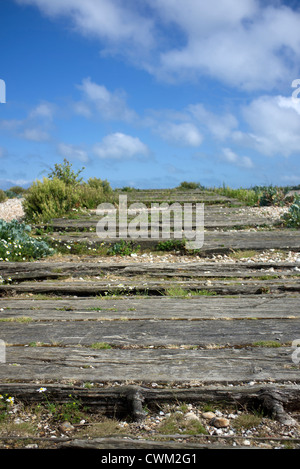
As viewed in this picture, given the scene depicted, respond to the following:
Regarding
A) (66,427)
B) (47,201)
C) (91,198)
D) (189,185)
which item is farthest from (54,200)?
(189,185)

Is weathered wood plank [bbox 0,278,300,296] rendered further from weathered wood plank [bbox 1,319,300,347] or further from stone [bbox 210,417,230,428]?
stone [bbox 210,417,230,428]

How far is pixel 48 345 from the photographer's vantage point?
10.6ft

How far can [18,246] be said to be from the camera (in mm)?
7113

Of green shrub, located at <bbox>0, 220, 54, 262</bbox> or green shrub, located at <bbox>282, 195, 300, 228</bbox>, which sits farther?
green shrub, located at <bbox>282, 195, 300, 228</bbox>

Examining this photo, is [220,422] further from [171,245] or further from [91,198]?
[91,198]

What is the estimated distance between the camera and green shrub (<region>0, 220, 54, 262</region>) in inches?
275

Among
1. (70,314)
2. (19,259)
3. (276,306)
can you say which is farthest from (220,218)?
(70,314)

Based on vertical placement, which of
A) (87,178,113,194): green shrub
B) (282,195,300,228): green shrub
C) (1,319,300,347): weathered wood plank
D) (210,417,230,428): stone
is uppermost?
(87,178,113,194): green shrub

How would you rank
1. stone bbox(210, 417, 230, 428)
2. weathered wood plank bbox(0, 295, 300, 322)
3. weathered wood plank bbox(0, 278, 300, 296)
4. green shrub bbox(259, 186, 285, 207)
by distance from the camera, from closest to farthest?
stone bbox(210, 417, 230, 428)
weathered wood plank bbox(0, 295, 300, 322)
weathered wood plank bbox(0, 278, 300, 296)
green shrub bbox(259, 186, 285, 207)

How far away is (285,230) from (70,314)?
21.0ft

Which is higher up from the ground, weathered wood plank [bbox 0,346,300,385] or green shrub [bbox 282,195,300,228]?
green shrub [bbox 282,195,300,228]

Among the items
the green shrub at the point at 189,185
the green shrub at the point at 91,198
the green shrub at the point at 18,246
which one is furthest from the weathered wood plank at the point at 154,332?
the green shrub at the point at 189,185

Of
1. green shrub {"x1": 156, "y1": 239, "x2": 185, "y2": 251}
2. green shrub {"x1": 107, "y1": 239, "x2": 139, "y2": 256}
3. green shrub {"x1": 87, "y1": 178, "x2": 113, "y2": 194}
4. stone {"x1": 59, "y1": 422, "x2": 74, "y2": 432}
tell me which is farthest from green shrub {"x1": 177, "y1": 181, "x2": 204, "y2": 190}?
stone {"x1": 59, "y1": 422, "x2": 74, "y2": 432}

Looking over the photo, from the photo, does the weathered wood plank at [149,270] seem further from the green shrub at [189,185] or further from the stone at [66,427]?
the green shrub at [189,185]
